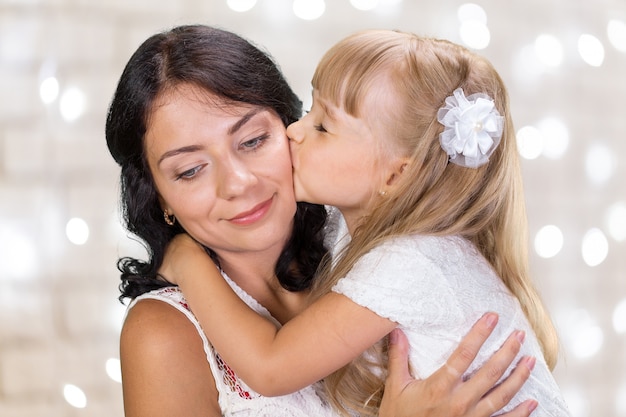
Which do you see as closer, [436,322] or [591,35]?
[436,322]

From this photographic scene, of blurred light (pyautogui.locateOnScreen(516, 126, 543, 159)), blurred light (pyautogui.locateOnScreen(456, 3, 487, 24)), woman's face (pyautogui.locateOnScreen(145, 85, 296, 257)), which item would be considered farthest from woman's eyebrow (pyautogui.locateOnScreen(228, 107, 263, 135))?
blurred light (pyautogui.locateOnScreen(516, 126, 543, 159))

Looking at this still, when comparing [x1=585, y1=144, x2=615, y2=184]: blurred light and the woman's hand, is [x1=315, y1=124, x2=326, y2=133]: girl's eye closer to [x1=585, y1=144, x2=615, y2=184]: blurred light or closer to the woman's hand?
the woman's hand

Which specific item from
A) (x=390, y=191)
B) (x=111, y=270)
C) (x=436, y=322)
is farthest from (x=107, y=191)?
(x=436, y=322)

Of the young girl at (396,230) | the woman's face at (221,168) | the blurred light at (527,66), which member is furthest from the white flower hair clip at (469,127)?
the blurred light at (527,66)

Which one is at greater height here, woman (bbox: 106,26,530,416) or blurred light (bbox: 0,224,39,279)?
woman (bbox: 106,26,530,416)

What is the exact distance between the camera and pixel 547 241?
2.71m

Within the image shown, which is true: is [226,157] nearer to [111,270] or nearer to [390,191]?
[390,191]

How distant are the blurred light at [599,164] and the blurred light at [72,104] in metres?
1.61

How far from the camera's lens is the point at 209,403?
1544mm

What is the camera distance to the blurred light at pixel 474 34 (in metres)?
2.51

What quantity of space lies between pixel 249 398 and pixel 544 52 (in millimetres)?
1609

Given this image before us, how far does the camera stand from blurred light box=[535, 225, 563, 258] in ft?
8.86

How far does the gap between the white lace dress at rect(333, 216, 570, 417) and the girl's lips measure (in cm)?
25

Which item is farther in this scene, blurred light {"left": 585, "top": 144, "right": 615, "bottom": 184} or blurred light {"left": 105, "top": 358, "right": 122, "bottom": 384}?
blurred light {"left": 585, "top": 144, "right": 615, "bottom": 184}
